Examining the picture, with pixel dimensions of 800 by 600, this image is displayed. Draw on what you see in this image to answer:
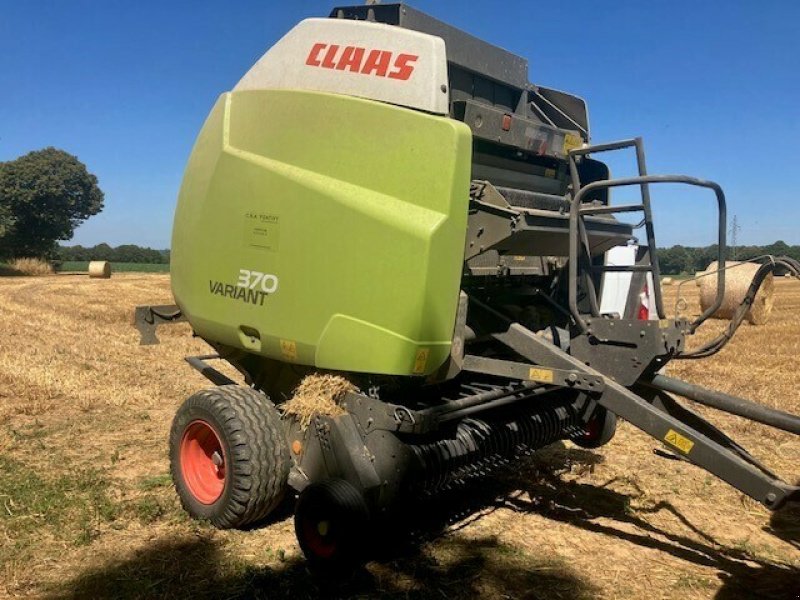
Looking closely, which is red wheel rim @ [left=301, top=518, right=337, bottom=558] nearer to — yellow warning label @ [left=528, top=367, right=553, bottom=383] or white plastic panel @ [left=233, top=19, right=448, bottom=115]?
yellow warning label @ [left=528, top=367, right=553, bottom=383]

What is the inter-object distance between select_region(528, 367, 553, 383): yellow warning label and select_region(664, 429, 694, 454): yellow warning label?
550mm

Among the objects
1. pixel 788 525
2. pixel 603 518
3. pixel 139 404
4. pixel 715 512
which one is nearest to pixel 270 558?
pixel 603 518

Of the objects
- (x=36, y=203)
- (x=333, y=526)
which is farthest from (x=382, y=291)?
(x=36, y=203)

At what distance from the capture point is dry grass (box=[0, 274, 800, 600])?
2.94 metres

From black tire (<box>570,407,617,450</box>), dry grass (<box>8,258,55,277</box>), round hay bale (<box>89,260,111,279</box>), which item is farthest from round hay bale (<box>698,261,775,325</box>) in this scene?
dry grass (<box>8,258,55,277</box>)

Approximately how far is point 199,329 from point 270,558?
1.34 m

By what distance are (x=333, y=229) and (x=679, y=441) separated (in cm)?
175

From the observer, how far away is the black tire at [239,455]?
323 centimetres

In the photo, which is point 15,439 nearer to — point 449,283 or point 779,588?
point 449,283

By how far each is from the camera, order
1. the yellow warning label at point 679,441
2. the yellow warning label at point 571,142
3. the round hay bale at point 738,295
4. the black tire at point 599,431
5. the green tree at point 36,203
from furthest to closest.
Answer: the green tree at point 36,203
the round hay bale at point 738,295
the black tire at point 599,431
the yellow warning label at point 571,142
the yellow warning label at point 679,441

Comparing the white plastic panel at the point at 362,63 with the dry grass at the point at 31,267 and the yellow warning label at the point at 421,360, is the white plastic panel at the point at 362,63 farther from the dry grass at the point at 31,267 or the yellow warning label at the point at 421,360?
the dry grass at the point at 31,267

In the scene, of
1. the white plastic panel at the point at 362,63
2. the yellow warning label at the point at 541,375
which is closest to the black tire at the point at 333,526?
the yellow warning label at the point at 541,375

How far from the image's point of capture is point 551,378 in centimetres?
307

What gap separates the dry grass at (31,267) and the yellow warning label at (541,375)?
3318cm
